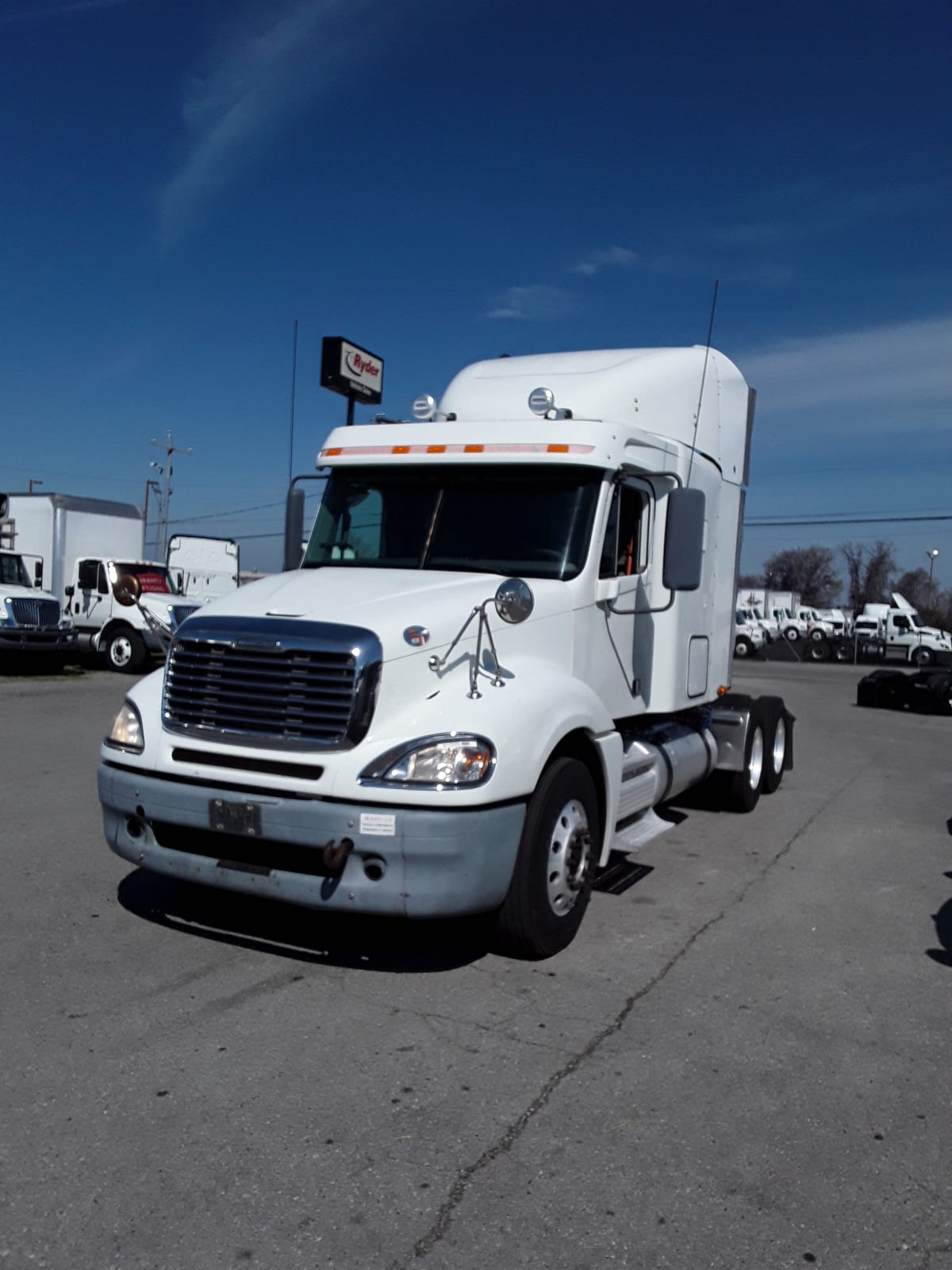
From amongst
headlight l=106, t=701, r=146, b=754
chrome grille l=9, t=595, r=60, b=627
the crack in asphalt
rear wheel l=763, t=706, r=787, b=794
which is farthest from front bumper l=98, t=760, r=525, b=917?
chrome grille l=9, t=595, r=60, b=627

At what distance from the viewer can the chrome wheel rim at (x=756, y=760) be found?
931 centimetres

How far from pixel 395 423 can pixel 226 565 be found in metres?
21.2

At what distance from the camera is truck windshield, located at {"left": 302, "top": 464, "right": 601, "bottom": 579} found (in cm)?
595

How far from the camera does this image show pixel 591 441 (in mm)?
6027

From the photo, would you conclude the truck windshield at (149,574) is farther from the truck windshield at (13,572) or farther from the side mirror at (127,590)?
the side mirror at (127,590)

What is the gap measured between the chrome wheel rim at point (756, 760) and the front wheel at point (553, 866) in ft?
13.4

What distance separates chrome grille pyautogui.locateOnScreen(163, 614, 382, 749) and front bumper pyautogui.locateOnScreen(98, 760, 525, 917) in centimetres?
29

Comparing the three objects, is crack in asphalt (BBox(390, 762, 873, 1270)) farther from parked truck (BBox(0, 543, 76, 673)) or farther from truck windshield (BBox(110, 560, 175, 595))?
truck windshield (BBox(110, 560, 175, 595))

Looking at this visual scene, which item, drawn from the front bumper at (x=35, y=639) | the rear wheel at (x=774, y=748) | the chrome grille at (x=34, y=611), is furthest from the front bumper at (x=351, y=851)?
the chrome grille at (x=34, y=611)

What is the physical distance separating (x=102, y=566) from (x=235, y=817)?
62.9ft

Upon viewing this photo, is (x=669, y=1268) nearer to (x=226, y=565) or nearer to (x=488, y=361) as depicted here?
(x=488, y=361)

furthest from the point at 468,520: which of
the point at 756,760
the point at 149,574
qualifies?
the point at 149,574

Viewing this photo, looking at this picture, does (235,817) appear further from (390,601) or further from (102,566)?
(102,566)

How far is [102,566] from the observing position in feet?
73.8
